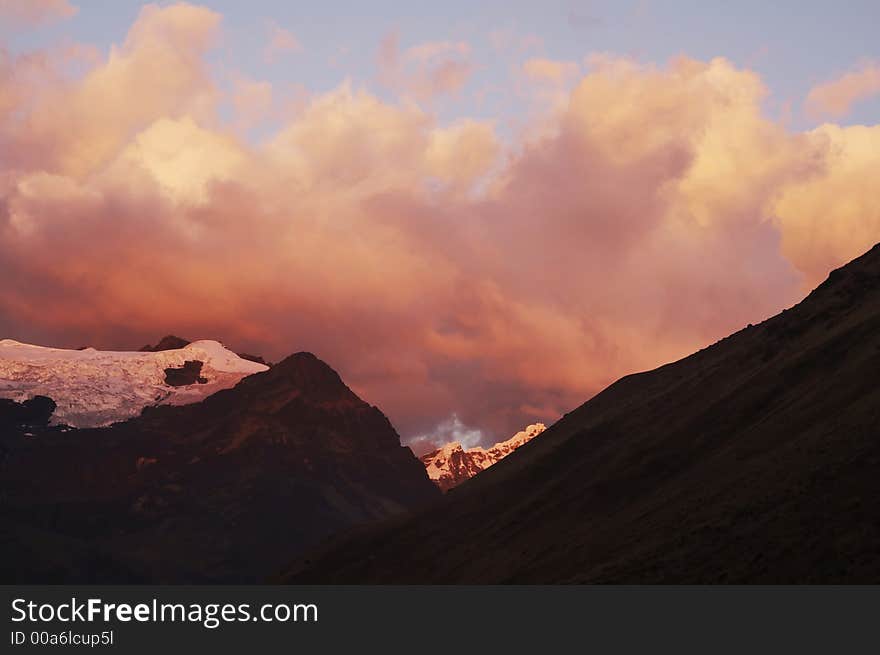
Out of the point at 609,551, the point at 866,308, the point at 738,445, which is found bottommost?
the point at 609,551

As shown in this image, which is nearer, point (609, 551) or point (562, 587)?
point (562, 587)

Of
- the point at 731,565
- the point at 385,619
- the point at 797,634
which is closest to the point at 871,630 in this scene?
the point at 797,634

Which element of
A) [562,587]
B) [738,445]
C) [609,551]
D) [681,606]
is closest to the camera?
[681,606]

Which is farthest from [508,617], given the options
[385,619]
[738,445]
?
[738,445]

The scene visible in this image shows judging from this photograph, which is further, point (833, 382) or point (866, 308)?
point (866, 308)

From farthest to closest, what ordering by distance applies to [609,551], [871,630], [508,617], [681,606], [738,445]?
[738,445] < [609,551] < [508,617] < [681,606] < [871,630]

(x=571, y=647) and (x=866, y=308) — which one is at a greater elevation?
(x=866, y=308)

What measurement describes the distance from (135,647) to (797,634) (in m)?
43.6

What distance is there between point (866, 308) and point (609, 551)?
65.2 m

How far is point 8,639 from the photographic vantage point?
8712cm

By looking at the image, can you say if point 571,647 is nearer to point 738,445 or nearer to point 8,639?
point 8,639

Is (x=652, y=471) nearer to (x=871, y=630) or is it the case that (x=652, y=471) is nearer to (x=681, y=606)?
(x=681, y=606)

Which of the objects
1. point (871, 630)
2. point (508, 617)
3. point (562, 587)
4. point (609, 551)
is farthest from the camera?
point (609, 551)

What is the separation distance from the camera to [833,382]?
487 ft
